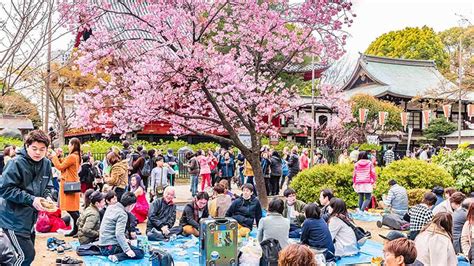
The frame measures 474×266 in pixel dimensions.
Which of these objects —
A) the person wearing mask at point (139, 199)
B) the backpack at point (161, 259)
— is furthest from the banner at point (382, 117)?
the backpack at point (161, 259)

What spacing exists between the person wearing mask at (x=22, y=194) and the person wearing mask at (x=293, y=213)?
534cm

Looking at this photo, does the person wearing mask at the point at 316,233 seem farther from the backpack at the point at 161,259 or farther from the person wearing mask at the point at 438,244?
the backpack at the point at 161,259

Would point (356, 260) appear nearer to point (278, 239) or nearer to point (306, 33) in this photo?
point (278, 239)

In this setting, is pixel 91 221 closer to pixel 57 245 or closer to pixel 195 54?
pixel 57 245

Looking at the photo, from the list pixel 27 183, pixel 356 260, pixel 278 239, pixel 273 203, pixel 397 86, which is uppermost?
pixel 397 86

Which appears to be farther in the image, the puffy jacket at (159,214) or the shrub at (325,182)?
the shrub at (325,182)

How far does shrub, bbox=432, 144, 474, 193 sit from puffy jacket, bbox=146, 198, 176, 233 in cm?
826

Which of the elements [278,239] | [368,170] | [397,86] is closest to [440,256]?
[278,239]

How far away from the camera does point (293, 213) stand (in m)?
9.49

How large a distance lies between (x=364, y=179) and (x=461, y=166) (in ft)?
12.4

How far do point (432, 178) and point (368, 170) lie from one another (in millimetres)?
2060

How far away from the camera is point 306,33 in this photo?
11.7 m

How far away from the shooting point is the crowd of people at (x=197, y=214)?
4.56 m

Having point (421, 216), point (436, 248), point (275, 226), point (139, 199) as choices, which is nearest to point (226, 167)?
point (139, 199)
